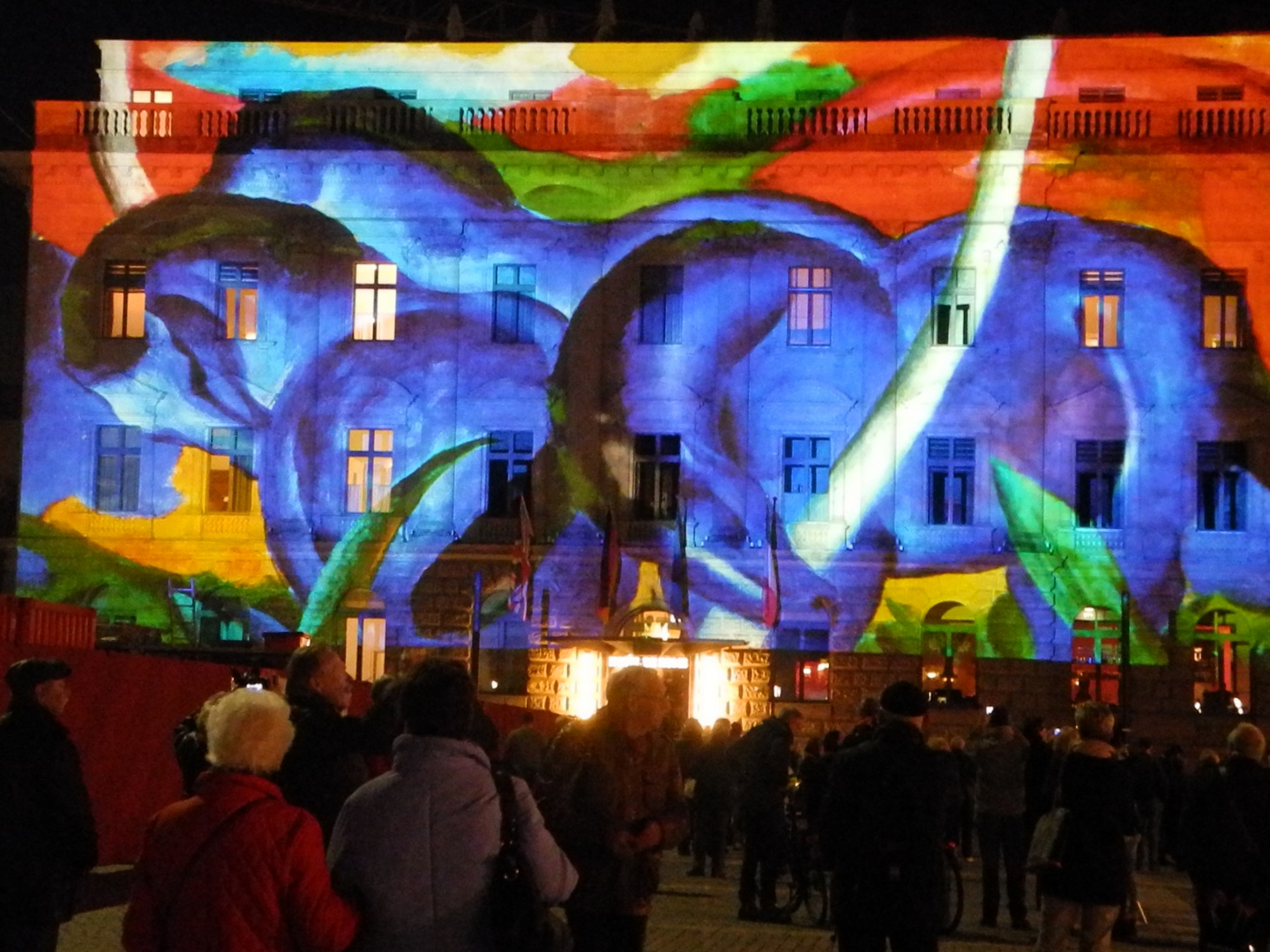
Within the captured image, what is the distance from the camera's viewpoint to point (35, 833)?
7.59 metres

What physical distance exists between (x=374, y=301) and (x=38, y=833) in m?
35.2

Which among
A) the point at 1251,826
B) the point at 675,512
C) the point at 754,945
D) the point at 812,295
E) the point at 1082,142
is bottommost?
the point at 754,945

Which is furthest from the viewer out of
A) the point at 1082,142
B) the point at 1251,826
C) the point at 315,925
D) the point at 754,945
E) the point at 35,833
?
the point at 1082,142

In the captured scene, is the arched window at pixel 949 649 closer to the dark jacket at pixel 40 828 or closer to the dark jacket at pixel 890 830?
the dark jacket at pixel 890 830

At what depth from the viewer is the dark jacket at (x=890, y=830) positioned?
27.2 ft

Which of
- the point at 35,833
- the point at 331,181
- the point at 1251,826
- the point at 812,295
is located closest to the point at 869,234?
the point at 812,295

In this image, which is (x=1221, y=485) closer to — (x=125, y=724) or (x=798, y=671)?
(x=798, y=671)

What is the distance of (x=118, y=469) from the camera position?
4228 cm

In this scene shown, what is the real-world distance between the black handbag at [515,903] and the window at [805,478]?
35169mm

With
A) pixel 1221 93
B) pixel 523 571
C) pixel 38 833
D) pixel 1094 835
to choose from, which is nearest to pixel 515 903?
pixel 38 833

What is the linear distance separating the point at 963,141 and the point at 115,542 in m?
17.9

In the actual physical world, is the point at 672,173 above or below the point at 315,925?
above

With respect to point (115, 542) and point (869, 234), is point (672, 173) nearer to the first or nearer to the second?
point (869, 234)

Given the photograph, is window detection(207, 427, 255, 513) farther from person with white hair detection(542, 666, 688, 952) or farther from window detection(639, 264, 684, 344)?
person with white hair detection(542, 666, 688, 952)
